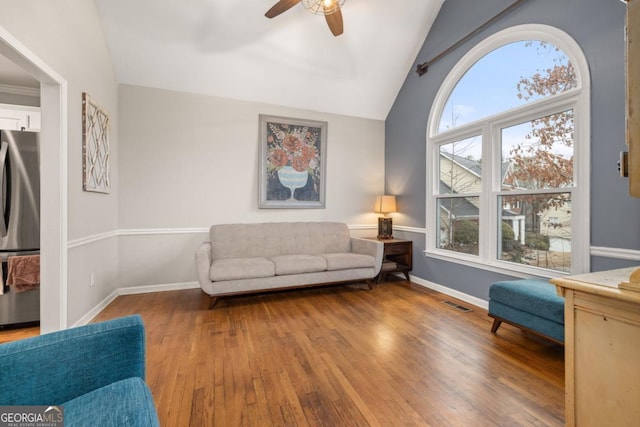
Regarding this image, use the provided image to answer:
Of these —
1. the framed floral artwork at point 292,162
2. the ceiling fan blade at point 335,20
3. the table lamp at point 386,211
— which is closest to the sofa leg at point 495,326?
the table lamp at point 386,211

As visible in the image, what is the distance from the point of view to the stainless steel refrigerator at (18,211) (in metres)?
2.33

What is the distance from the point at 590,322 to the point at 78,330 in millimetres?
1910

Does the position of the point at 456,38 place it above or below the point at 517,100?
Result: above

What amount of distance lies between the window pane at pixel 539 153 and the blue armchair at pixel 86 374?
313 cm

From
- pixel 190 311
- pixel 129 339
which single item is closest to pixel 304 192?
pixel 190 311

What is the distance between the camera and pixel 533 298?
6.57 ft

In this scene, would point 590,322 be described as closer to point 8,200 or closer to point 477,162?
point 477,162

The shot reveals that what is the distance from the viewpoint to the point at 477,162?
3117mm

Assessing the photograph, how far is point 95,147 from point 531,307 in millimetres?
3950

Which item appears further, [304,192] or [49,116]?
[304,192]

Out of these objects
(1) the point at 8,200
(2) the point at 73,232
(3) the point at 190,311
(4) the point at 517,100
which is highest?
(4) the point at 517,100

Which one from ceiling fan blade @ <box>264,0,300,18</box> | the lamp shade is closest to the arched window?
the lamp shade

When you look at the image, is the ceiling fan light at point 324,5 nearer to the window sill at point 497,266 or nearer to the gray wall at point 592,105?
the gray wall at point 592,105

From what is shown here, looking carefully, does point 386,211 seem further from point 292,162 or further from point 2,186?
point 2,186
